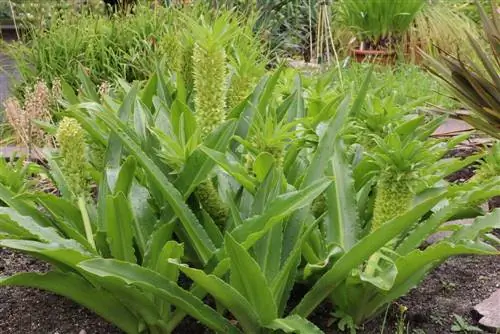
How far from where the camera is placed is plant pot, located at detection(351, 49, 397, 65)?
7.35 m

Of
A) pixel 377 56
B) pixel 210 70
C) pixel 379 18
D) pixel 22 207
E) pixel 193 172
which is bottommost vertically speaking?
pixel 377 56

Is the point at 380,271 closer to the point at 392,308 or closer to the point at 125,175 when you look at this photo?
the point at 392,308

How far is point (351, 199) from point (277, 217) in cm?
44

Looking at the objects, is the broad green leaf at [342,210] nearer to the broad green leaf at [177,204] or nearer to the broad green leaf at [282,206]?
the broad green leaf at [282,206]

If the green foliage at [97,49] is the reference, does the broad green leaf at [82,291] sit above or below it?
above

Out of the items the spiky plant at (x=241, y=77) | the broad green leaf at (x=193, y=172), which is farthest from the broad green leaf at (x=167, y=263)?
the spiky plant at (x=241, y=77)

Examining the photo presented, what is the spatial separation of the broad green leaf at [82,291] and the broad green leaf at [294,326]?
0.48 m

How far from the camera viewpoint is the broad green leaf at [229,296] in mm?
1724

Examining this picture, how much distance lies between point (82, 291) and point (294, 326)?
2.22 ft

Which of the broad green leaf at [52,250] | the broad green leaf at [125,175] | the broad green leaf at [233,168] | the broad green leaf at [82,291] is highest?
the broad green leaf at [233,168]

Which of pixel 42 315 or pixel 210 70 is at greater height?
pixel 210 70

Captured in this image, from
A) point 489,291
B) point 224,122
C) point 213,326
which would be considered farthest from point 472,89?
point 213,326

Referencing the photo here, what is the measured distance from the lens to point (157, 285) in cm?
184

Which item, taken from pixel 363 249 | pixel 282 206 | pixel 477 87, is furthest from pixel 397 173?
pixel 477 87
